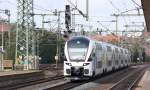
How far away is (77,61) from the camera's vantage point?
33.7m

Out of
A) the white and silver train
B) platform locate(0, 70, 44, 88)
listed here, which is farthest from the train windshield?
platform locate(0, 70, 44, 88)

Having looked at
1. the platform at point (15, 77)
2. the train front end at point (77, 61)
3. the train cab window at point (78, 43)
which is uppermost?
the train cab window at point (78, 43)

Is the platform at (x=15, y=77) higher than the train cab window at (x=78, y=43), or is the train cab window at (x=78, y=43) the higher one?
the train cab window at (x=78, y=43)

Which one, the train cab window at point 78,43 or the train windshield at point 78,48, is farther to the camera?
the train cab window at point 78,43

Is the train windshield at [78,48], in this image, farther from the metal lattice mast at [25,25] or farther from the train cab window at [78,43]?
the metal lattice mast at [25,25]

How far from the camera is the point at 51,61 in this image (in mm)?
104625

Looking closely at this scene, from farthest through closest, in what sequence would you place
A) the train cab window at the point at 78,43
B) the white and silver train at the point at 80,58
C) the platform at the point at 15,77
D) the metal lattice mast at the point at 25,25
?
the metal lattice mast at the point at 25,25, the platform at the point at 15,77, the train cab window at the point at 78,43, the white and silver train at the point at 80,58

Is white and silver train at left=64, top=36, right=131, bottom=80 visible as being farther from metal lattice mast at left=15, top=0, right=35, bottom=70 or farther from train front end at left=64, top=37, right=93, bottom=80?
metal lattice mast at left=15, top=0, right=35, bottom=70

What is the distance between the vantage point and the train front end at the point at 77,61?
33656 mm

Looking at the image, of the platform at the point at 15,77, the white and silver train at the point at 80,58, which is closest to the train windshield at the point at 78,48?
the white and silver train at the point at 80,58

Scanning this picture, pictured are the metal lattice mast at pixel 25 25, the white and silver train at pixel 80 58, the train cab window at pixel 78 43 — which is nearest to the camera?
the white and silver train at pixel 80 58

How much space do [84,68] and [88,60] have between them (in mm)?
663

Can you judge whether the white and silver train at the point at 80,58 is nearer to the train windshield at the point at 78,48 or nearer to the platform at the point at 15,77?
the train windshield at the point at 78,48

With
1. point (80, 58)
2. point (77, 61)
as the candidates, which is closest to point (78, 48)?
point (80, 58)
